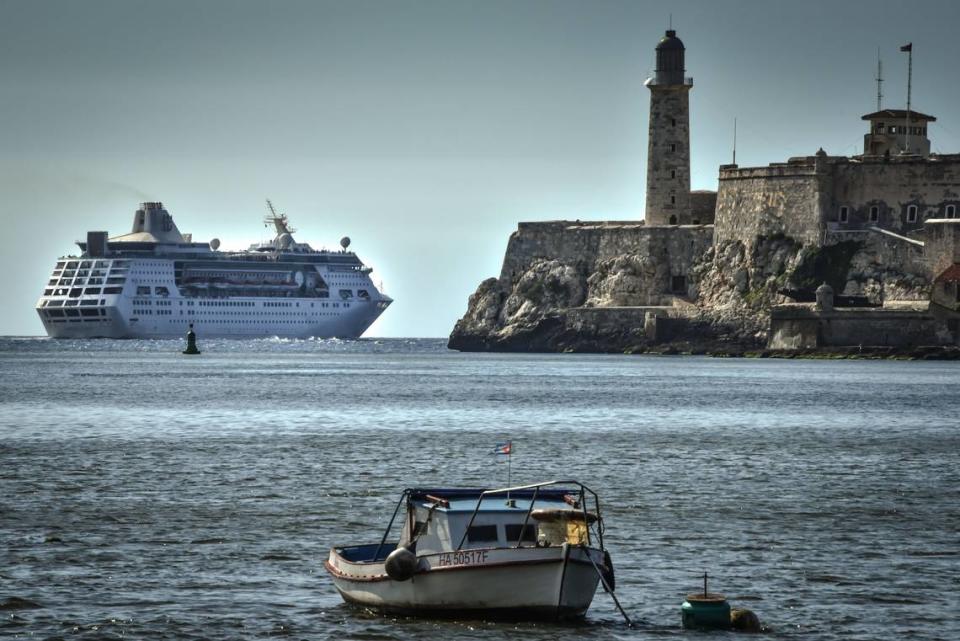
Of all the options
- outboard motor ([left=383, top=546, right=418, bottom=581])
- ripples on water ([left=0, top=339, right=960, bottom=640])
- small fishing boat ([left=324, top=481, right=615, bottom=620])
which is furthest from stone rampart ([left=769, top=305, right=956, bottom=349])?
outboard motor ([left=383, top=546, right=418, bottom=581])

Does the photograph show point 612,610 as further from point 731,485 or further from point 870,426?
point 870,426

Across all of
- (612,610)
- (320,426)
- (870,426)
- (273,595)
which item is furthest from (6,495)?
(870,426)

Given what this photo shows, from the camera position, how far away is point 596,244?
134750mm

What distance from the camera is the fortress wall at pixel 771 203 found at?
11969cm

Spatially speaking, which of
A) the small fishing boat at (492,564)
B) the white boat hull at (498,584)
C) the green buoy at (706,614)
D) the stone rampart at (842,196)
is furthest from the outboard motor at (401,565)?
the stone rampart at (842,196)

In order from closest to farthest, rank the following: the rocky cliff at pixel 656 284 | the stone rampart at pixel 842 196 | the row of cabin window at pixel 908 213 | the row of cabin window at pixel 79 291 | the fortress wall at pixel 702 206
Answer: the rocky cliff at pixel 656 284, the row of cabin window at pixel 908 213, the stone rampart at pixel 842 196, the fortress wall at pixel 702 206, the row of cabin window at pixel 79 291

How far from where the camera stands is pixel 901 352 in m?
111

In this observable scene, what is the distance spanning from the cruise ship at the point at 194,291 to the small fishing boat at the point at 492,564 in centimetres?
15124

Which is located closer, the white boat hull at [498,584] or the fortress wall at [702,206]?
the white boat hull at [498,584]

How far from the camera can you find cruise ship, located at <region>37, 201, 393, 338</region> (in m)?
174

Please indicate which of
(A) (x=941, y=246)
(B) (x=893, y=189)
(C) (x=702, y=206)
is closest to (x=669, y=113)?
(C) (x=702, y=206)

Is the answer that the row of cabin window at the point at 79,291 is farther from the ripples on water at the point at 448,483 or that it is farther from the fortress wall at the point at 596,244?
the ripples on water at the point at 448,483

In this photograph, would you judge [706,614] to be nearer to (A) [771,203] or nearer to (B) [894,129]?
(A) [771,203]

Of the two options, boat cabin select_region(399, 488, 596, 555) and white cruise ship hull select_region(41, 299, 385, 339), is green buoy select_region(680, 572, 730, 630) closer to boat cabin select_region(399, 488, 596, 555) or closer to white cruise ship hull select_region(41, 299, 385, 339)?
boat cabin select_region(399, 488, 596, 555)
